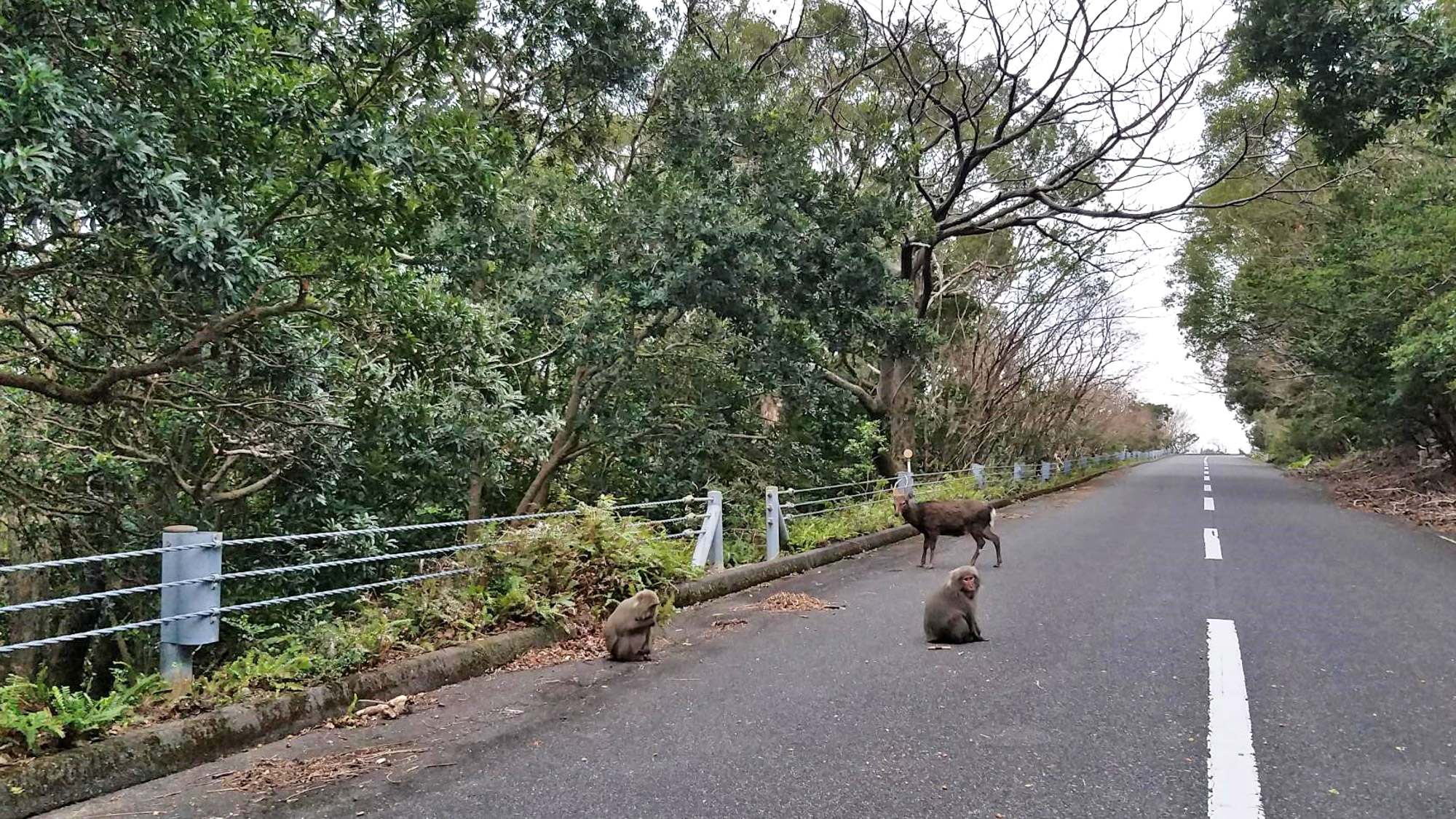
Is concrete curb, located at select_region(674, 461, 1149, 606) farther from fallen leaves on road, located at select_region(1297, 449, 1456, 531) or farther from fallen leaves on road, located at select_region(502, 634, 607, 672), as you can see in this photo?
fallen leaves on road, located at select_region(1297, 449, 1456, 531)

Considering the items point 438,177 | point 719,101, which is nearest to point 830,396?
point 719,101

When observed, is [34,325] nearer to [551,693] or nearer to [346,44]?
[346,44]

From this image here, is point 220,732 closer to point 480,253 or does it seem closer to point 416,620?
point 416,620

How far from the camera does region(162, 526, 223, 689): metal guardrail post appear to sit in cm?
448

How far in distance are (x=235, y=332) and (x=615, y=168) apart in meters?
10.2

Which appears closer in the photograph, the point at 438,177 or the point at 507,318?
the point at 438,177

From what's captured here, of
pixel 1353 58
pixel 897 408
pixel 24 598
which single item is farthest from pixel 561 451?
pixel 1353 58

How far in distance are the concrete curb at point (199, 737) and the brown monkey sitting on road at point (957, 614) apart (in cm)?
325

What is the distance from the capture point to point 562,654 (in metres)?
6.50

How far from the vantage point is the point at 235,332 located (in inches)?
259

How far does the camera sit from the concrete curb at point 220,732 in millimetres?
3535

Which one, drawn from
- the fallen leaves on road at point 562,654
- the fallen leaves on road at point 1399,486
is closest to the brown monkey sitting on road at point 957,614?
the fallen leaves on road at point 562,654

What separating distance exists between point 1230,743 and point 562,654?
4310mm

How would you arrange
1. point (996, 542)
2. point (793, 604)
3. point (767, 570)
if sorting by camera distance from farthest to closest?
point (996, 542) → point (767, 570) → point (793, 604)
